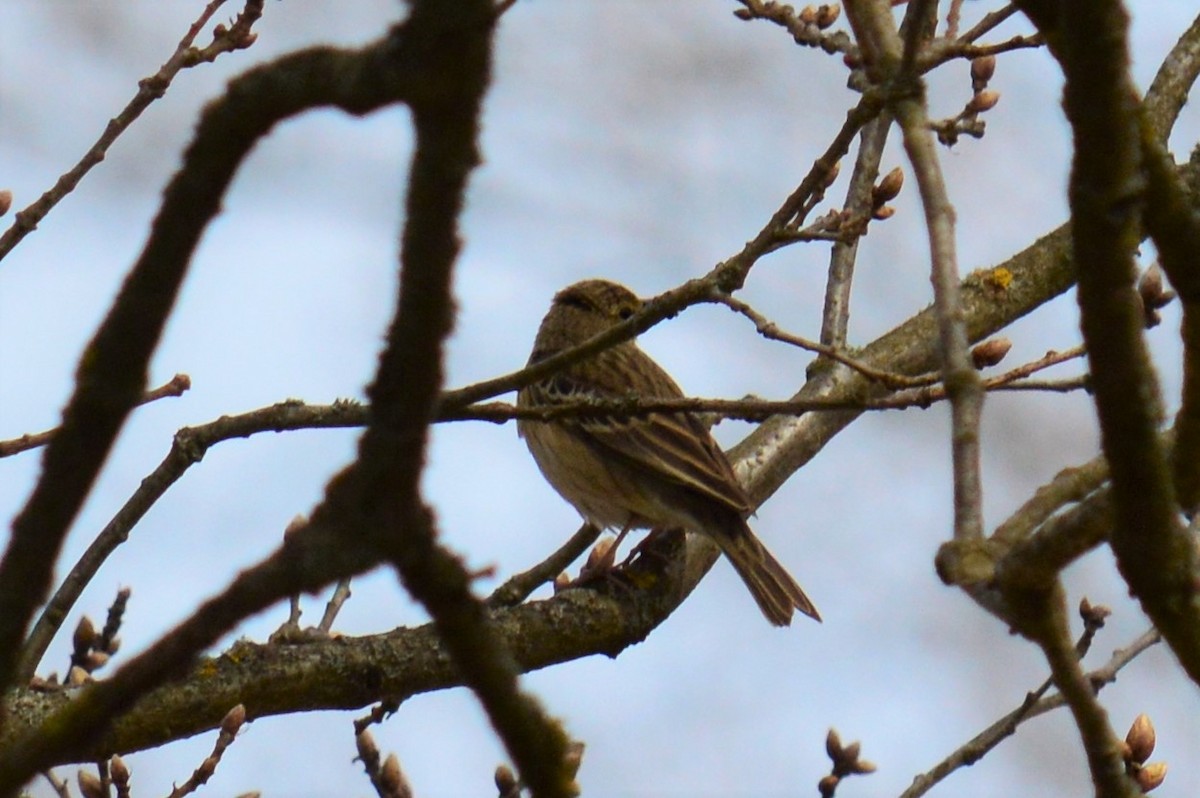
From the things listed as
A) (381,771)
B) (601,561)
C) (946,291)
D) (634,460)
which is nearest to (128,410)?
(946,291)

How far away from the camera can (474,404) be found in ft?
11.9

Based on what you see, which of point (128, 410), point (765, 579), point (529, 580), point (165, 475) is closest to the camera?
point (128, 410)

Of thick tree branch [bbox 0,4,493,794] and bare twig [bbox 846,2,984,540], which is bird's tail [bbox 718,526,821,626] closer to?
bare twig [bbox 846,2,984,540]

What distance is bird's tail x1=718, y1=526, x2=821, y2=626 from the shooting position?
21.5ft

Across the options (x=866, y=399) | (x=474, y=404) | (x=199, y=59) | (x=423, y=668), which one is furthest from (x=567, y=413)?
(x=199, y=59)

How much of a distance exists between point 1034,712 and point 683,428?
9.46ft

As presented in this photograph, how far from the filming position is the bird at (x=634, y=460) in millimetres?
6562

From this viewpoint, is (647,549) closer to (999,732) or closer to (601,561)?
(601,561)

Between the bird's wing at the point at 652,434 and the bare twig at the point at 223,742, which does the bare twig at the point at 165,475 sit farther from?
the bird's wing at the point at 652,434

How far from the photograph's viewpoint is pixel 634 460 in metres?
7.17

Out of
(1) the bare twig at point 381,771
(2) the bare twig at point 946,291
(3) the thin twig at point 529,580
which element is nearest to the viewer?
(2) the bare twig at point 946,291

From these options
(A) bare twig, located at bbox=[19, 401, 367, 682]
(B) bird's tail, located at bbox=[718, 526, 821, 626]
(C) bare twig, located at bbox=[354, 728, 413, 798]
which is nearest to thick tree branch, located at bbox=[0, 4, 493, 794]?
(A) bare twig, located at bbox=[19, 401, 367, 682]

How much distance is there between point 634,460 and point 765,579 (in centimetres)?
85

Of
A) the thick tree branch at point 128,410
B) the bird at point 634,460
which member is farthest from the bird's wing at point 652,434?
the thick tree branch at point 128,410
